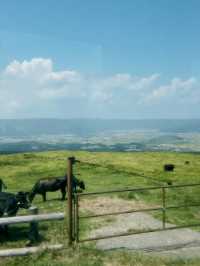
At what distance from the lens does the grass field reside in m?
12.4

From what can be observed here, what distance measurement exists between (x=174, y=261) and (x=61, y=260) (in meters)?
3.38

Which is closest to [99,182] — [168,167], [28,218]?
[168,167]

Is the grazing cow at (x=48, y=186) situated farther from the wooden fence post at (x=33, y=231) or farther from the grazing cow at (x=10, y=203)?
the wooden fence post at (x=33, y=231)

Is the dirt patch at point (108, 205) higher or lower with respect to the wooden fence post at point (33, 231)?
lower

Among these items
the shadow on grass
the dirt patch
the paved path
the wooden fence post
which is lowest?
the paved path

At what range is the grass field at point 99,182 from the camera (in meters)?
12.4

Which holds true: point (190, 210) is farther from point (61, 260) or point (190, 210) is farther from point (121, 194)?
point (61, 260)

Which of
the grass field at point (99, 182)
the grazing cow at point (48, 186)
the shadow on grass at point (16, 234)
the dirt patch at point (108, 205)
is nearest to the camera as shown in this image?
the grass field at point (99, 182)

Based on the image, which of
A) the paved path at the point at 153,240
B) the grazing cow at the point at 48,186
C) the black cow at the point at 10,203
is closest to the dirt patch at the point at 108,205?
the grazing cow at the point at 48,186

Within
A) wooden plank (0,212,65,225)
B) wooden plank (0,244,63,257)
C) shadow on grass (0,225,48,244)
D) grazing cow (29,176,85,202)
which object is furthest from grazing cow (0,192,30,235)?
grazing cow (29,176,85,202)

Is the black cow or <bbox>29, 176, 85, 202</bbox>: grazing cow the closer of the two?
the black cow

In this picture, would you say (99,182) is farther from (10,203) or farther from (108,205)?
(10,203)

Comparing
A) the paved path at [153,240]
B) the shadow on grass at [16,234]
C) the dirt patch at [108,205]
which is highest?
the dirt patch at [108,205]

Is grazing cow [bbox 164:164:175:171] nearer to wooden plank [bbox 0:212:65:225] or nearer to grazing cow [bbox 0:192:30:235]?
grazing cow [bbox 0:192:30:235]
